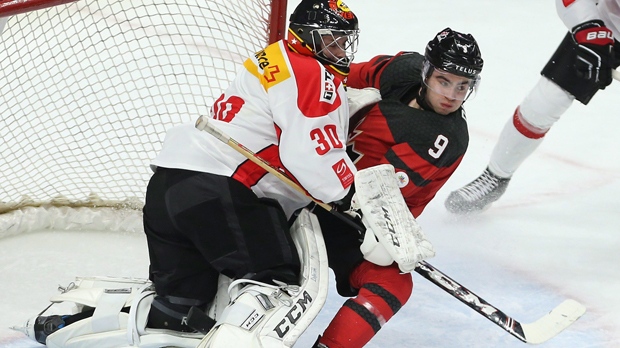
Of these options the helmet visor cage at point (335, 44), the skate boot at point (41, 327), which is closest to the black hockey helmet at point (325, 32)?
the helmet visor cage at point (335, 44)

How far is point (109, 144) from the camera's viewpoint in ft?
10.6

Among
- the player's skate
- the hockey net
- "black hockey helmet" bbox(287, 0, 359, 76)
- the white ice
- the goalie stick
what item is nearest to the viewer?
the goalie stick

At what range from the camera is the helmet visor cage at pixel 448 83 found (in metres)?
2.14

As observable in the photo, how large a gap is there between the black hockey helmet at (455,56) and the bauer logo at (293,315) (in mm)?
627

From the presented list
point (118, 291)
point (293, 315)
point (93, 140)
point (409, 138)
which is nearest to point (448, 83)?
point (409, 138)

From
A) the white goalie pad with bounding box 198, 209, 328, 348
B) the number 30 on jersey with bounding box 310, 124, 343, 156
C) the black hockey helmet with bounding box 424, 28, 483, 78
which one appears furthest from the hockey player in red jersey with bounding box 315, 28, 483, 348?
the number 30 on jersey with bounding box 310, 124, 343, 156

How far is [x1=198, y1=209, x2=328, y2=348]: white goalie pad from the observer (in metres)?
1.90

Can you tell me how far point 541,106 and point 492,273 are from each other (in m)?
0.67

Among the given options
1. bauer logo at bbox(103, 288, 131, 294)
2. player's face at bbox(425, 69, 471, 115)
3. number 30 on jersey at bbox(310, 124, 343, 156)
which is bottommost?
bauer logo at bbox(103, 288, 131, 294)

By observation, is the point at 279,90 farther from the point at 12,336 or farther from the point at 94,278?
the point at 12,336

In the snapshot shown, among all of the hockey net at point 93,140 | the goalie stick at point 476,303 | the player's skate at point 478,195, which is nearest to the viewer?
the goalie stick at point 476,303

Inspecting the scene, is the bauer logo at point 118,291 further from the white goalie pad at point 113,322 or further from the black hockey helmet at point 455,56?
the black hockey helmet at point 455,56

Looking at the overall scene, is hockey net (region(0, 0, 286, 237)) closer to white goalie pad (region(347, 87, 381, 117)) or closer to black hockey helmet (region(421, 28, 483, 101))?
white goalie pad (region(347, 87, 381, 117))

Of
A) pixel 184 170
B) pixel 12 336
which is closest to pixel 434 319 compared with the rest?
pixel 184 170
